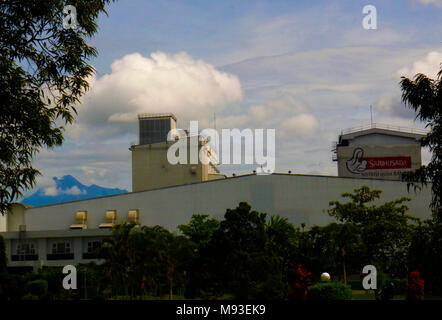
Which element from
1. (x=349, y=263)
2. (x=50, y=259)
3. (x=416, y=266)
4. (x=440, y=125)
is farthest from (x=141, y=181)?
(x=440, y=125)

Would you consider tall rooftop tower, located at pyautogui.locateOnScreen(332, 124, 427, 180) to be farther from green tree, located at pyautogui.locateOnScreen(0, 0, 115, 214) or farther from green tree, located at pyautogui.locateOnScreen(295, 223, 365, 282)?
green tree, located at pyautogui.locateOnScreen(0, 0, 115, 214)

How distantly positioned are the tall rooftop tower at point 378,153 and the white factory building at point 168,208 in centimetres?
1938

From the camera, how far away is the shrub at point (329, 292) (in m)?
20.2

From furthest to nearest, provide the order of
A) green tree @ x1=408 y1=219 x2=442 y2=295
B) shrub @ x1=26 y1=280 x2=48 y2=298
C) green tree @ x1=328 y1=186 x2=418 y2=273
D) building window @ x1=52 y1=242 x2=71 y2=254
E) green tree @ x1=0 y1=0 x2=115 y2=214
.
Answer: building window @ x1=52 y1=242 x2=71 y2=254 < green tree @ x1=328 y1=186 x2=418 y2=273 < shrub @ x1=26 y1=280 x2=48 y2=298 < green tree @ x1=408 y1=219 x2=442 y2=295 < green tree @ x1=0 y1=0 x2=115 y2=214

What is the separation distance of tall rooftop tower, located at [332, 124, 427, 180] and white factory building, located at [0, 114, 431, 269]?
1938 centimetres

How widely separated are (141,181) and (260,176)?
24.3 m

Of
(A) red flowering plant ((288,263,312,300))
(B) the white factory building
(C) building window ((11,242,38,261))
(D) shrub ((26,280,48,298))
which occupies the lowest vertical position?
(D) shrub ((26,280,48,298))

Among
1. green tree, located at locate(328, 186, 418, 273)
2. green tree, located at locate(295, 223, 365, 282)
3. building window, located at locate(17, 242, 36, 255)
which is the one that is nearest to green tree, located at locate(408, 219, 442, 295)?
green tree, located at locate(295, 223, 365, 282)

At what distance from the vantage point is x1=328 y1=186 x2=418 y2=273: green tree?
4469cm

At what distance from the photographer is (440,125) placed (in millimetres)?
22422

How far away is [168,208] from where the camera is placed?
186 feet
